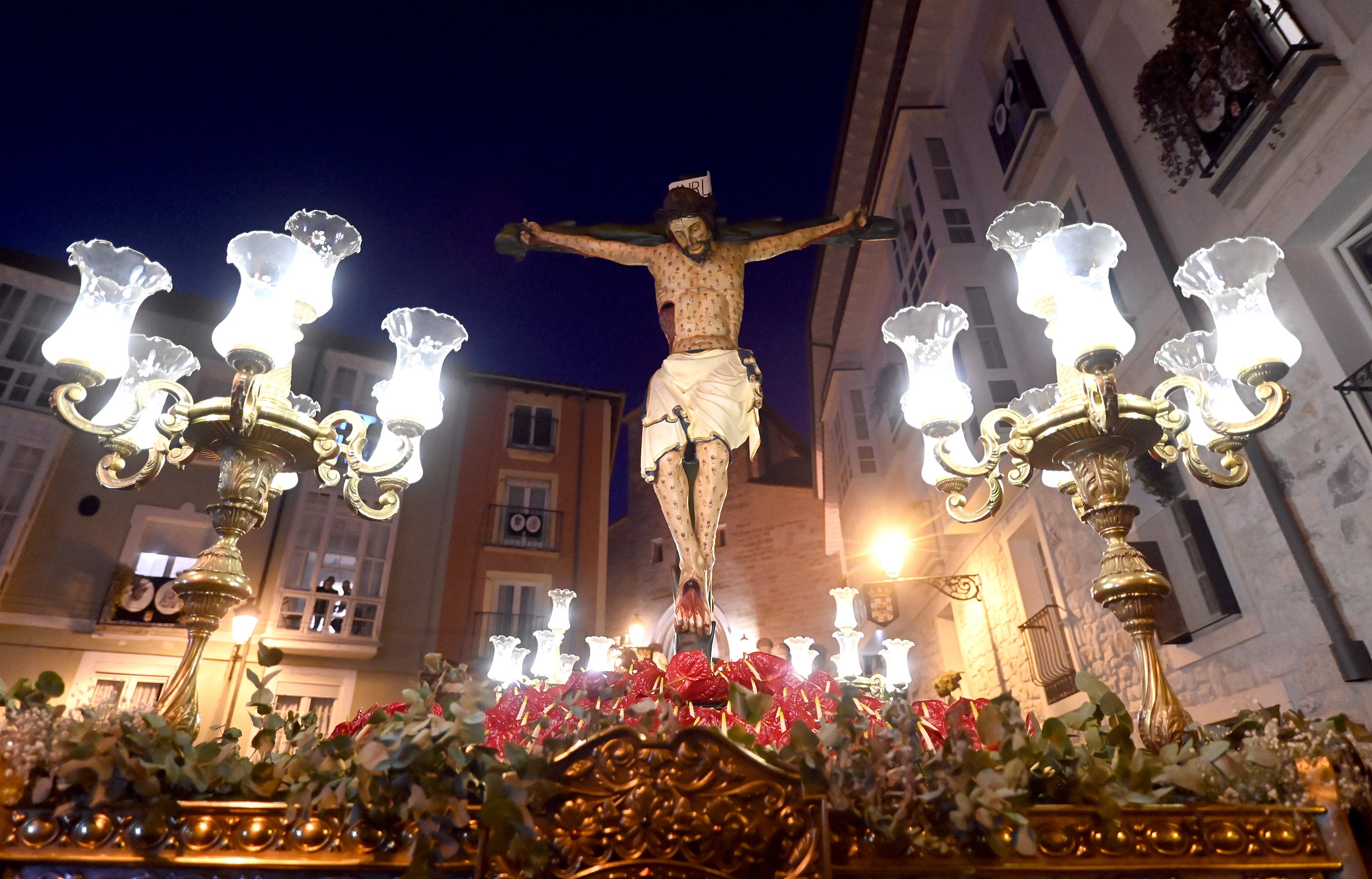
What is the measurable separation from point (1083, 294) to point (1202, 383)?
2.51ft

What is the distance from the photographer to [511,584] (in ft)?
52.5

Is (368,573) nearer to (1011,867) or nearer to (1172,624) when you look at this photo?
(1172,624)

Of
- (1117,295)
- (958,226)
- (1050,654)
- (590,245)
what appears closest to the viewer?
(590,245)

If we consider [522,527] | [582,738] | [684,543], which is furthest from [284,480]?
[522,527]

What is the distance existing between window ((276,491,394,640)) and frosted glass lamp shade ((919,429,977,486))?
12.3 metres

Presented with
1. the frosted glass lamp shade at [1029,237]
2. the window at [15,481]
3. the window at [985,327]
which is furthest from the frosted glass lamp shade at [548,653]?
the window at [15,481]

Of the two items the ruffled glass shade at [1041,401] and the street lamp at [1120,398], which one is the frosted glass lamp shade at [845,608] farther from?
the street lamp at [1120,398]

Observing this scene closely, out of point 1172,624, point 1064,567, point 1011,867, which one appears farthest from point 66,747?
point 1064,567

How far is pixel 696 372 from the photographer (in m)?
3.64

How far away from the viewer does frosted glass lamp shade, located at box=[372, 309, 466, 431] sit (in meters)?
3.02

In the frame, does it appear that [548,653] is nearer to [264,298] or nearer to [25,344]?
[264,298]

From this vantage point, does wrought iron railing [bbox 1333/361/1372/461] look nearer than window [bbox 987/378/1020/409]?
Yes

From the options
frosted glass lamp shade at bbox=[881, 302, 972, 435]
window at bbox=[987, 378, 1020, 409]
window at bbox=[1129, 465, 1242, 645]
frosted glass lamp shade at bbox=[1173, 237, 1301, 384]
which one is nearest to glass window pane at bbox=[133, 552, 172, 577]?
window at bbox=[987, 378, 1020, 409]

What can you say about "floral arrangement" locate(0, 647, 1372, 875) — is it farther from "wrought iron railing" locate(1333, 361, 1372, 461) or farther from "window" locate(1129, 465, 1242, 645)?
"window" locate(1129, 465, 1242, 645)
